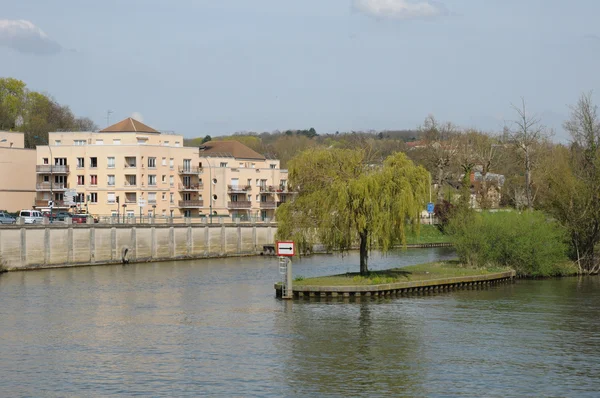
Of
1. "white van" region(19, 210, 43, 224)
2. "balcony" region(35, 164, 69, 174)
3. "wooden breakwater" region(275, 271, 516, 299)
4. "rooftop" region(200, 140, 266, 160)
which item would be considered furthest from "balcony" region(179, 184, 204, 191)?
"wooden breakwater" region(275, 271, 516, 299)

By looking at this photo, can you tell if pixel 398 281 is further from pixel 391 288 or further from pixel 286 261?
pixel 286 261

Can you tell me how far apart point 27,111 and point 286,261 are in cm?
12085

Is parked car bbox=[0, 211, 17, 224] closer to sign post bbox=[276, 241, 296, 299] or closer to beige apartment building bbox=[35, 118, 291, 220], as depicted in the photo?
beige apartment building bbox=[35, 118, 291, 220]

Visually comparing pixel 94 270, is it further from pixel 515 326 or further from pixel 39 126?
pixel 39 126

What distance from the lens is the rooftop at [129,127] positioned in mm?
126562

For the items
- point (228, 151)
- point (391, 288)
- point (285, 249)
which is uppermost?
point (228, 151)

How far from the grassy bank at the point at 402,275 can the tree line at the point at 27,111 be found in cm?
9839

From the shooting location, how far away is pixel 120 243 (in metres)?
92.0

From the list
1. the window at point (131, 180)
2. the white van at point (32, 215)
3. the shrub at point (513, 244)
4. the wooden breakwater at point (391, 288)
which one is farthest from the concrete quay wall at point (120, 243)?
the shrub at point (513, 244)

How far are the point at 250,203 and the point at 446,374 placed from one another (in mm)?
96474

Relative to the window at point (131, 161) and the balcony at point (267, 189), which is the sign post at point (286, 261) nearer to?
the window at point (131, 161)

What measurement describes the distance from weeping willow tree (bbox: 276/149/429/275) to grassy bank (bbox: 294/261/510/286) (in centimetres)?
178

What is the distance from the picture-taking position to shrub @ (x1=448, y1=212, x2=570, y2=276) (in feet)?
237

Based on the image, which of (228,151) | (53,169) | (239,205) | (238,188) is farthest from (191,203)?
(228,151)
